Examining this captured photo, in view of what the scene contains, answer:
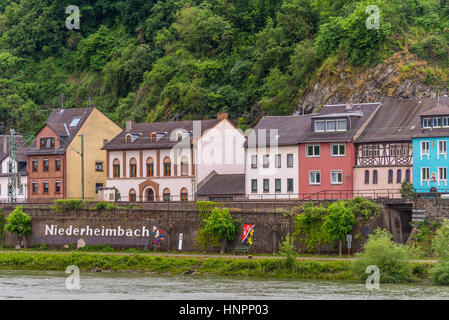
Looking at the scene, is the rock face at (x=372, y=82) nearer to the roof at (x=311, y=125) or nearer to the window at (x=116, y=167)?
the roof at (x=311, y=125)

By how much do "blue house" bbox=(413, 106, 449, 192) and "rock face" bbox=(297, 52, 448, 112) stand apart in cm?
1209

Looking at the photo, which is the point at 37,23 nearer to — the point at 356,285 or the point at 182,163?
the point at 182,163

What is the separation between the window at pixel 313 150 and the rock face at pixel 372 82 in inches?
498

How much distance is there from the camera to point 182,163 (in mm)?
104438

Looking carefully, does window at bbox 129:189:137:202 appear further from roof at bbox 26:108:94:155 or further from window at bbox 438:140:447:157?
window at bbox 438:140:447:157

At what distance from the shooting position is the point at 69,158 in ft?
364

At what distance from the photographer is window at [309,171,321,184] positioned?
9437 centimetres

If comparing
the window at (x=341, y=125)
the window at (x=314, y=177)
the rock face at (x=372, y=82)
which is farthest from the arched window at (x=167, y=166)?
the window at (x=341, y=125)

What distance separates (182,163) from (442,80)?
26528 millimetres

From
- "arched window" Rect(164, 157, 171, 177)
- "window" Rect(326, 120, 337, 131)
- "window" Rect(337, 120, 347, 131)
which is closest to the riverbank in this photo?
"window" Rect(326, 120, 337, 131)

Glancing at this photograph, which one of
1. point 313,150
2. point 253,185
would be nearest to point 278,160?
point 253,185

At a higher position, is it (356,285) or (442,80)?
(442,80)

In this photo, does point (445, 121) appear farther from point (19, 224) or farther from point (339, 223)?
point (19, 224)
